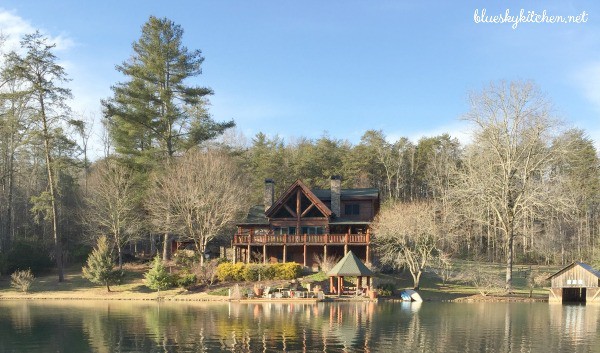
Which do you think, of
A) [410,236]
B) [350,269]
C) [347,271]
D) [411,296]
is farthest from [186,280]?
[410,236]

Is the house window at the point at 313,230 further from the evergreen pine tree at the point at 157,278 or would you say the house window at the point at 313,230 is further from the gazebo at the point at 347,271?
the evergreen pine tree at the point at 157,278

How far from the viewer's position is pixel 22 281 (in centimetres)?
4703

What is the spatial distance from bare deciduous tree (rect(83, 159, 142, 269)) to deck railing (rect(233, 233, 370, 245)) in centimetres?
1044

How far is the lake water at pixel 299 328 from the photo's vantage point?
22.8 meters

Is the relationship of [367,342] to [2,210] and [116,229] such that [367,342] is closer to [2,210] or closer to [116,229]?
[116,229]

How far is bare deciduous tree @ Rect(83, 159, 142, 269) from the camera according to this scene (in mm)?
52528

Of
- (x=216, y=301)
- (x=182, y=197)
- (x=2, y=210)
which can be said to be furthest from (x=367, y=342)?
(x=2, y=210)

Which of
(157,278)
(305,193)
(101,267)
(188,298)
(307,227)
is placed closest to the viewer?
(188,298)

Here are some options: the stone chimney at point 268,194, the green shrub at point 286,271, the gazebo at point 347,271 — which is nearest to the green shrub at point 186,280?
the green shrub at point 286,271

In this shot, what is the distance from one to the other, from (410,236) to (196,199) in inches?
733

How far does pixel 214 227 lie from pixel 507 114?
90.0ft

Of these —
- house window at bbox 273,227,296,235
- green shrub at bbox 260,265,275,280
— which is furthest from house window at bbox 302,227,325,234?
green shrub at bbox 260,265,275,280

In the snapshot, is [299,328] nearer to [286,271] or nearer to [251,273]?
[286,271]

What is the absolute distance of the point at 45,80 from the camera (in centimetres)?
4991
